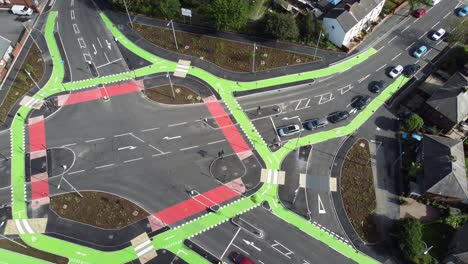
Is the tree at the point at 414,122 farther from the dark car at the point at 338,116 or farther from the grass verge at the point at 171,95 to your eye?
the grass verge at the point at 171,95

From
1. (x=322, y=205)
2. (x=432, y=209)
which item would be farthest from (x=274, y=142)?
(x=432, y=209)

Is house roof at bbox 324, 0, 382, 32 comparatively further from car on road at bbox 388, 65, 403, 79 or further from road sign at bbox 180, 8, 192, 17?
road sign at bbox 180, 8, 192, 17

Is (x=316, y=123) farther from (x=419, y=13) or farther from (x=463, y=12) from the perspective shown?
(x=463, y=12)

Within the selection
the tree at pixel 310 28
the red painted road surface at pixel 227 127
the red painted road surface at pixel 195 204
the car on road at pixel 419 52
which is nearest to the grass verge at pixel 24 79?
the red painted road surface at pixel 227 127

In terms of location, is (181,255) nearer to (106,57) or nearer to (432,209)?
(432,209)

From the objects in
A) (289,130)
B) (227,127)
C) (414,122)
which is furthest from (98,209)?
(414,122)

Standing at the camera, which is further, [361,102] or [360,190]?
[361,102]
